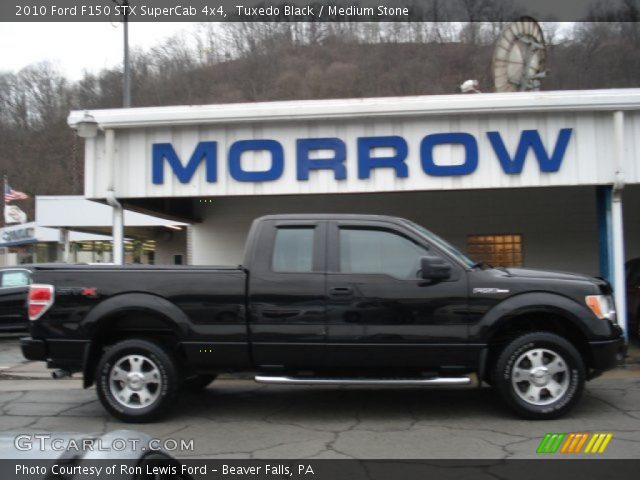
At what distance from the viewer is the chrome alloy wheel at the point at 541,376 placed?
18.6 ft

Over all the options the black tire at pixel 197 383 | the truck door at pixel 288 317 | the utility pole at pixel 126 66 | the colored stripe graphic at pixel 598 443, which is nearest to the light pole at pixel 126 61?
the utility pole at pixel 126 66

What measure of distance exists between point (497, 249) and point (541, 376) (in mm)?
7902

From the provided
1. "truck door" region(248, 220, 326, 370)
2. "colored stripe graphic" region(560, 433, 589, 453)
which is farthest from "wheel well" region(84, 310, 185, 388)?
"colored stripe graphic" region(560, 433, 589, 453)

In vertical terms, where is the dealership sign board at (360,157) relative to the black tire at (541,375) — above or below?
above

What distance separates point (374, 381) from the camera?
224 inches

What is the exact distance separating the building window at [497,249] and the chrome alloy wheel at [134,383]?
9105mm

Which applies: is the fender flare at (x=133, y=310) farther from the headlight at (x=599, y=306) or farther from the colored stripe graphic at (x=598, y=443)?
the headlight at (x=599, y=306)

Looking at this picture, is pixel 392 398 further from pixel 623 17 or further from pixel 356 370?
pixel 623 17

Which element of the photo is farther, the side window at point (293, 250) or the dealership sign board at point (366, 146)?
the dealership sign board at point (366, 146)

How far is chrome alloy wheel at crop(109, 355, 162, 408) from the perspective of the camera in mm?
5863

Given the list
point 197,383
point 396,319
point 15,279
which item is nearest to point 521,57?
point 396,319

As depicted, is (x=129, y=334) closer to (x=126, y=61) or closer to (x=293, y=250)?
(x=293, y=250)

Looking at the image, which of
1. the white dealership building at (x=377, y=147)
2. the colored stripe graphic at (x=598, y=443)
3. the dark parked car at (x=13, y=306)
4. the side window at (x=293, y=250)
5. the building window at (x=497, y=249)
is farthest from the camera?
the building window at (x=497, y=249)

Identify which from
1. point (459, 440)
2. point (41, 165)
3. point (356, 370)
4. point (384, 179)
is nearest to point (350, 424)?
point (356, 370)
